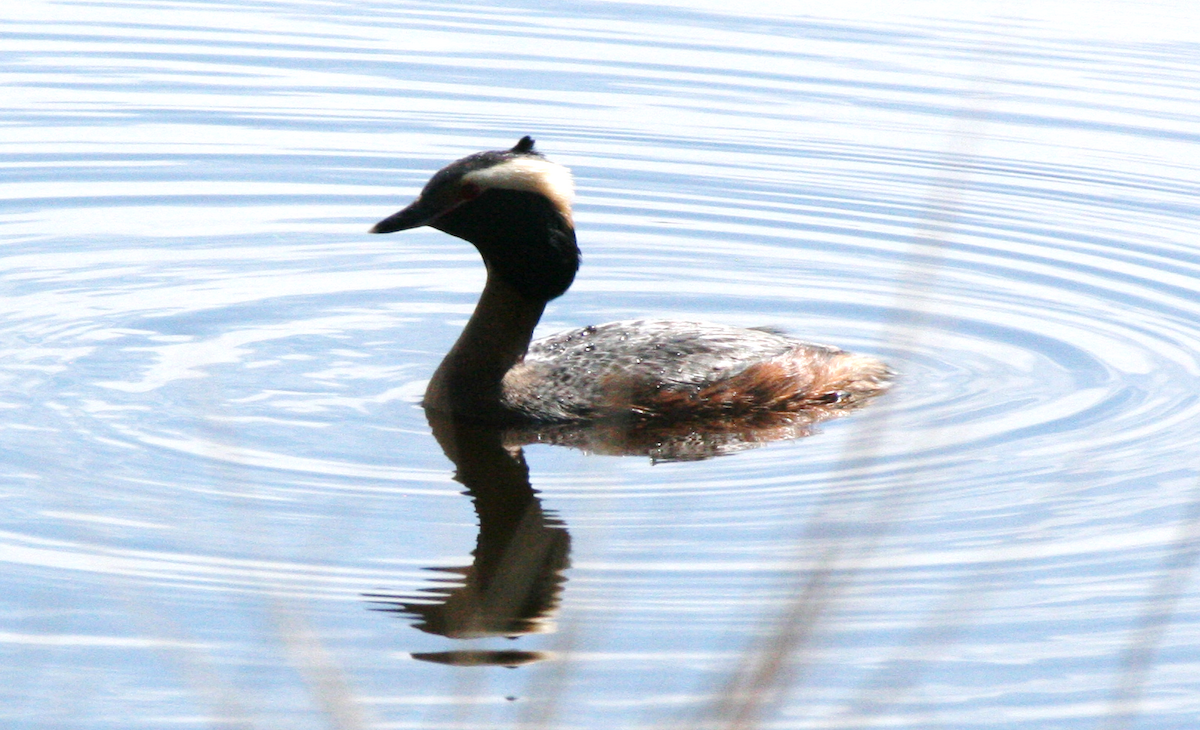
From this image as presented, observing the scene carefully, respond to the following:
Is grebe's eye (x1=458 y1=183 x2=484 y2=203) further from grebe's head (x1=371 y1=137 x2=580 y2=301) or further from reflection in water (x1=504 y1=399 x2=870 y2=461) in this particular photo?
reflection in water (x1=504 y1=399 x2=870 y2=461)

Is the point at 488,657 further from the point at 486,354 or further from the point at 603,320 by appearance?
the point at 603,320

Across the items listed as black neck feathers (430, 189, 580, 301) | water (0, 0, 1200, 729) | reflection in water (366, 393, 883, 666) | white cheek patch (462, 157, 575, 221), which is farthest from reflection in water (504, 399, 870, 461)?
white cheek patch (462, 157, 575, 221)

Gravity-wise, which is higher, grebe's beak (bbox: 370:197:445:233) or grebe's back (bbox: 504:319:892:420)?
grebe's beak (bbox: 370:197:445:233)

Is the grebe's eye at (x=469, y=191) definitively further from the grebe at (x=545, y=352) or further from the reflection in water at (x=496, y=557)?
the reflection in water at (x=496, y=557)

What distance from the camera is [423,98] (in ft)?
51.1

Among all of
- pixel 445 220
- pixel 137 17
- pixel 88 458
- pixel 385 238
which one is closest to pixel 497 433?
pixel 445 220

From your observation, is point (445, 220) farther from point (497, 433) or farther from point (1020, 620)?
point (1020, 620)

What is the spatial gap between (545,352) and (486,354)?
1.52ft

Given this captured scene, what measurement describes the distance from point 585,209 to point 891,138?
315 cm

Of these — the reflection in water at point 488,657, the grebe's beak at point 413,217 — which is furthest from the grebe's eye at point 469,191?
the reflection in water at point 488,657

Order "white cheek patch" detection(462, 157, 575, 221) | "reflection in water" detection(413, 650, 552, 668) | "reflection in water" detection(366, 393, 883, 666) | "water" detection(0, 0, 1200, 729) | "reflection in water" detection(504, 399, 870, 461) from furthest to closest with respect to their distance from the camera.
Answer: "white cheek patch" detection(462, 157, 575, 221) < "reflection in water" detection(504, 399, 870, 461) < "reflection in water" detection(366, 393, 883, 666) < "reflection in water" detection(413, 650, 552, 668) < "water" detection(0, 0, 1200, 729)

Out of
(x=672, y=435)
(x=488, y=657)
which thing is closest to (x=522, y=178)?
(x=672, y=435)

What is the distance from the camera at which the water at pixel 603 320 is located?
5621 mm

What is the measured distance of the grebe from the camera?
330 inches
